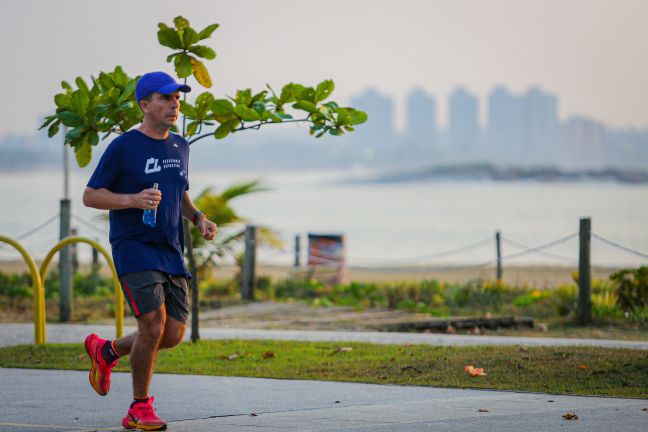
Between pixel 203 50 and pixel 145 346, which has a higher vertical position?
pixel 203 50

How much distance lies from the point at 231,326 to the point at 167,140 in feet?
22.5

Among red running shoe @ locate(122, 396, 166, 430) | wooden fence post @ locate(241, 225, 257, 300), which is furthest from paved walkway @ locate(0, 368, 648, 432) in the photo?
wooden fence post @ locate(241, 225, 257, 300)

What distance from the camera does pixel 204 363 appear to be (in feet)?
28.0

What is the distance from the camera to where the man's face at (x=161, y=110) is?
227 inches

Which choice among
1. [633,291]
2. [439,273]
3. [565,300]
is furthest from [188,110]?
[439,273]

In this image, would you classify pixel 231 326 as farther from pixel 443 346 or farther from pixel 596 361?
pixel 596 361

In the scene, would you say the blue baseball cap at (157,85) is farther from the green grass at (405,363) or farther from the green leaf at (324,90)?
the green grass at (405,363)

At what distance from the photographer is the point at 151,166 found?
5734 mm

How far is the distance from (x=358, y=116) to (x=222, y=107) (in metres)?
1.11

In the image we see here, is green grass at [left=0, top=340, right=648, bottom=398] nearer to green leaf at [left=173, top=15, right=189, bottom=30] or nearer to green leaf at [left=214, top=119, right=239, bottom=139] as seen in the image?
green leaf at [left=214, top=119, right=239, bottom=139]

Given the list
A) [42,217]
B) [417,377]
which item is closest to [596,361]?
[417,377]

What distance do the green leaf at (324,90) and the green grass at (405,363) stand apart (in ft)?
6.54

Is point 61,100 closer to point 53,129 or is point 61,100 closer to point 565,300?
point 53,129

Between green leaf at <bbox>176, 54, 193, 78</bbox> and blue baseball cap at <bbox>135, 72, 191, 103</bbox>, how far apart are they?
2.42 meters
